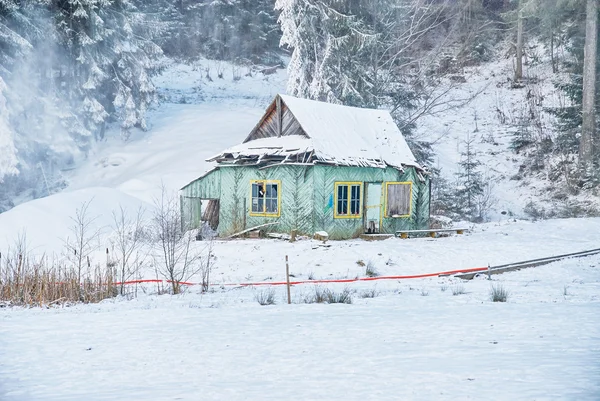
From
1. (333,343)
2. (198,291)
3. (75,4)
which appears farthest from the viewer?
(75,4)

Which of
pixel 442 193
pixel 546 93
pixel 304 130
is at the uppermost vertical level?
pixel 546 93

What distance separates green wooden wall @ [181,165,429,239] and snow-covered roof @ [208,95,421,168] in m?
0.41

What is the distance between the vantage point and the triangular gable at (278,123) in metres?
22.0

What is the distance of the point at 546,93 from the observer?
4012cm

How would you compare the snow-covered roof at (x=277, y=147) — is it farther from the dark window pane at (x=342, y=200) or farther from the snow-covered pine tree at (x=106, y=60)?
the snow-covered pine tree at (x=106, y=60)

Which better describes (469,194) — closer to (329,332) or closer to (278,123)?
(278,123)

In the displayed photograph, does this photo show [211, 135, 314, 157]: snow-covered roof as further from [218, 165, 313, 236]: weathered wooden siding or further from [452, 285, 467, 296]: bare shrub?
[452, 285, 467, 296]: bare shrub

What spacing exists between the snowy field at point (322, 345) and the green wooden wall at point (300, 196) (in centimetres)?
634

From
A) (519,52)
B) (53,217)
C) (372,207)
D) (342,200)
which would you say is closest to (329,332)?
(342,200)

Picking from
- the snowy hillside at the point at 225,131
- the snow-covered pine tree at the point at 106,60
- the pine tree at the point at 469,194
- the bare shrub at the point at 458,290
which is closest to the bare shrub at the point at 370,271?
the bare shrub at the point at 458,290

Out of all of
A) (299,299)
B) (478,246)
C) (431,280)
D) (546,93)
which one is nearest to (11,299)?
(299,299)

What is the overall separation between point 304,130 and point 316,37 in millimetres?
11495

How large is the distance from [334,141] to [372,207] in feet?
8.85

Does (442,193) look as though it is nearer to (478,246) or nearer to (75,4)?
(478,246)
